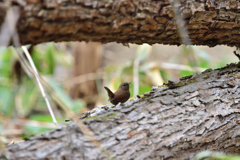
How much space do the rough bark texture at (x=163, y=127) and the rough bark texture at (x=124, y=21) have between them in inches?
10.8

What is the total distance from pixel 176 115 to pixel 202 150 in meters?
0.21

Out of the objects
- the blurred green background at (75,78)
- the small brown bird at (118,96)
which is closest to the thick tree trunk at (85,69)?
the blurred green background at (75,78)

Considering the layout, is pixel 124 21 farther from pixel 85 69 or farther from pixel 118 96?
pixel 85 69

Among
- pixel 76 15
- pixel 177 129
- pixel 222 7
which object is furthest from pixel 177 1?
pixel 177 129

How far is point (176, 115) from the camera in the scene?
1239mm

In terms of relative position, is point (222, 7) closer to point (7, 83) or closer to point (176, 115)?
point (176, 115)

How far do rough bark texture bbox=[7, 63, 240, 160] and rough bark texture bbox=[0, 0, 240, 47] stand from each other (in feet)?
0.90

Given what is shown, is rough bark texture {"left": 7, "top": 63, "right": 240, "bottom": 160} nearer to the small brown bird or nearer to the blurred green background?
the small brown bird

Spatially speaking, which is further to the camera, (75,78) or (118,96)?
(75,78)

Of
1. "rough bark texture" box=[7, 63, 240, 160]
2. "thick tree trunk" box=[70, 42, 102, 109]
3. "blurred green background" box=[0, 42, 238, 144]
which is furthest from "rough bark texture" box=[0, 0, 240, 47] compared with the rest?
"thick tree trunk" box=[70, 42, 102, 109]

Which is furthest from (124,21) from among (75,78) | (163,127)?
(75,78)

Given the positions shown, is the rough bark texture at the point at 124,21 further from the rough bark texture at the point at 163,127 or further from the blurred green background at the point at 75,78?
the blurred green background at the point at 75,78

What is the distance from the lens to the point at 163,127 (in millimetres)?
1186

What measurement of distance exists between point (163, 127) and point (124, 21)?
49 cm
